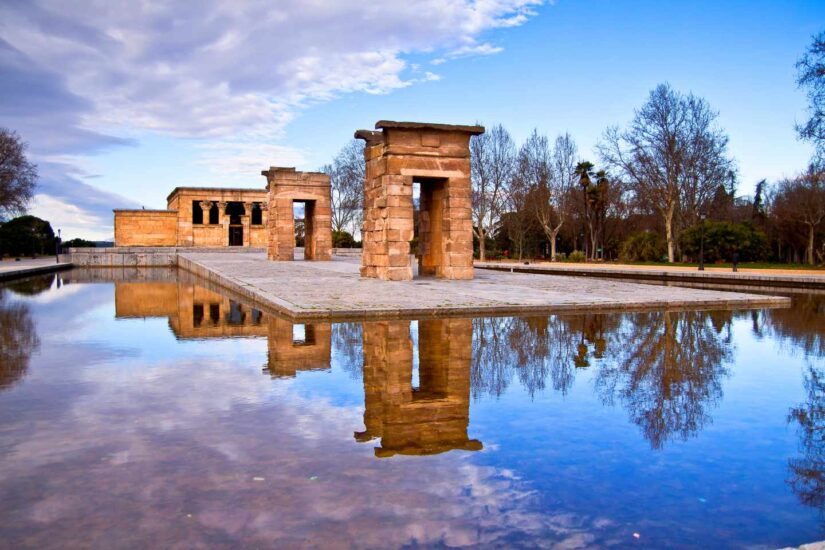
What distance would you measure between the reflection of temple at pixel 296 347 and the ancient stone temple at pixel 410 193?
822cm

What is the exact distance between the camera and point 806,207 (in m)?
42.7

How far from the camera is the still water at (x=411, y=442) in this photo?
3033 millimetres

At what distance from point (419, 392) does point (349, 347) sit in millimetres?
2306

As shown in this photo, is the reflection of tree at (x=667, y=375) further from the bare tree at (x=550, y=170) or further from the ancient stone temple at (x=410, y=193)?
the bare tree at (x=550, y=170)

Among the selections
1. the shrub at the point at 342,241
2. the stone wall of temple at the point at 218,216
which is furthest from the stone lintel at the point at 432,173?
the stone wall of temple at the point at 218,216

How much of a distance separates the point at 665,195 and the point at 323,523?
39031 millimetres

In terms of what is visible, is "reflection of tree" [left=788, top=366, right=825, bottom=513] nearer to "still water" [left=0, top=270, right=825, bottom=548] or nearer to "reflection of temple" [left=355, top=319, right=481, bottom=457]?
"still water" [left=0, top=270, right=825, bottom=548]

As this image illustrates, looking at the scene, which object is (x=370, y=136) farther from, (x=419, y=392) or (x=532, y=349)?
(x=419, y=392)

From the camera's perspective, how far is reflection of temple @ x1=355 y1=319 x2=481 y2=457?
425 cm

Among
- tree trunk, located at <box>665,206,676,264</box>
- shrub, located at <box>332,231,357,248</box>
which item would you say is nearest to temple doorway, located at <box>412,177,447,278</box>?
tree trunk, located at <box>665,206,676,264</box>

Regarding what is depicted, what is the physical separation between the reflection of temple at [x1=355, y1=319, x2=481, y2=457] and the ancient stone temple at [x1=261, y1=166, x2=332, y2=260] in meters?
22.6

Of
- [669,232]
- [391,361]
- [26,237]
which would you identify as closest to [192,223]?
[26,237]

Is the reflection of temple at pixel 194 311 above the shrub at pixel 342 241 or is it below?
below

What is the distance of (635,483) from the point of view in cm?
353
